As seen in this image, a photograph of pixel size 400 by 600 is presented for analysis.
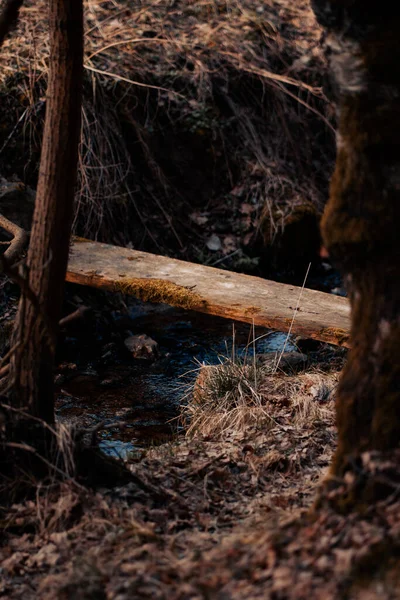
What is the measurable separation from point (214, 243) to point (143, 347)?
6.40 feet

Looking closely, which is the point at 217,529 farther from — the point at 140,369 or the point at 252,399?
the point at 140,369

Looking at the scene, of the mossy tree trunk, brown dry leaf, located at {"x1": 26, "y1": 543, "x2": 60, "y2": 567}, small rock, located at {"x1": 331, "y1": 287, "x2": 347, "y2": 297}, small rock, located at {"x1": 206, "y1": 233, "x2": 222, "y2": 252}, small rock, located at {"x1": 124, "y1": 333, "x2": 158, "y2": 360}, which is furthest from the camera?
small rock, located at {"x1": 206, "y1": 233, "x2": 222, "y2": 252}

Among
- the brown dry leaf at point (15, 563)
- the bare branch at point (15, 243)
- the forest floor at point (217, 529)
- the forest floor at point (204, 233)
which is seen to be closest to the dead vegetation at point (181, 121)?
the forest floor at point (204, 233)

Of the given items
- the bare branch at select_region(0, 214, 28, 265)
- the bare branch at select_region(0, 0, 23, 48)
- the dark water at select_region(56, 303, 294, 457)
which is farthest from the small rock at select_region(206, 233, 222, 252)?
the bare branch at select_region(0, 0, 23, 48)

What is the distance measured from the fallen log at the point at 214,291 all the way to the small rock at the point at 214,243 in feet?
4.66

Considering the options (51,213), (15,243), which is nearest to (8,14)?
(51,213)

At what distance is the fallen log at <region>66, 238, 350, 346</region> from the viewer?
17.2 ft

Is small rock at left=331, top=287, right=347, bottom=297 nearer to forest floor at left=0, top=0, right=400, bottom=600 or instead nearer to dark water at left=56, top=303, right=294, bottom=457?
forest floor at left=0, top=0, right=400, bottom=600

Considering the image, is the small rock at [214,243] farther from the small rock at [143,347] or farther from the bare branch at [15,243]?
the bare branch at [15,243]

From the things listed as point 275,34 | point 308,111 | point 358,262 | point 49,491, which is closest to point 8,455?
point 49,491

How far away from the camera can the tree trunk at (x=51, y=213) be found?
3.18m

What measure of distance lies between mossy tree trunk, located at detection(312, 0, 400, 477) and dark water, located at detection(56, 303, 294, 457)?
2158mm

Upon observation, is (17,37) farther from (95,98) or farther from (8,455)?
(8,455)

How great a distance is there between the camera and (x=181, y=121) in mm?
8086
